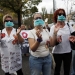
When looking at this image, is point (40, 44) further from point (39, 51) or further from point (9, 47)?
point (9, 47)

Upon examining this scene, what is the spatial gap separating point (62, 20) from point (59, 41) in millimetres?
423

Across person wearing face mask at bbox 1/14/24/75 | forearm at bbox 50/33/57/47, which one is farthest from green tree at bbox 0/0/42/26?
forearm at bbox 50/33/57/47

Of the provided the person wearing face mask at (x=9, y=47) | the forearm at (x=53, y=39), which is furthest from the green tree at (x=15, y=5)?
the forearm at (x=53, y=39)

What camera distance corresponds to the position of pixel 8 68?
14.8ft

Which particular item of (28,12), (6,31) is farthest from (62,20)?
(28,12)

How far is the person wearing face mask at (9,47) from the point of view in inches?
171

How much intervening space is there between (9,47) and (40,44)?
1.00 m

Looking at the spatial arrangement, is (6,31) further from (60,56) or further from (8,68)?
(60,56)

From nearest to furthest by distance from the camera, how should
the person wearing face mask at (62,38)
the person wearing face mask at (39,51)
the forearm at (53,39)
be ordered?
the person wearing face mask at (39,51) < the forearm at (53,39) < the person wearing face mask at (62,38)

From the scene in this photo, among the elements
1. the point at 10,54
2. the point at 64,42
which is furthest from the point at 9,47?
the point at 64,42

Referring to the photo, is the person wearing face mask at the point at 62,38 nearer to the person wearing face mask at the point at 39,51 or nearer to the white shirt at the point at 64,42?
the white shirt at the point at 64,42

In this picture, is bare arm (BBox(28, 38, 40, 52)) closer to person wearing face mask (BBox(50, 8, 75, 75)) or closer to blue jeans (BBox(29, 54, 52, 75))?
blue jeans (BBox(29, 54, 52, 75))

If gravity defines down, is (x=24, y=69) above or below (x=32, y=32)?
below

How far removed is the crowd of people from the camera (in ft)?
11.7
